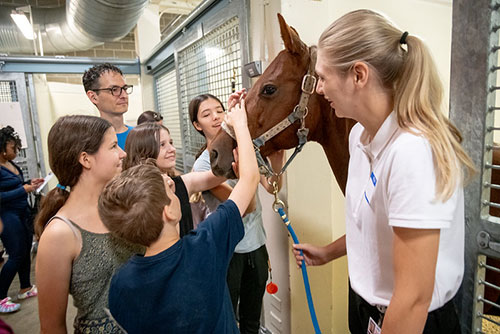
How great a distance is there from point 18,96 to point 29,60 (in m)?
0.61

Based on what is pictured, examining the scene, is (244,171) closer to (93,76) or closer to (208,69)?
(93,76)

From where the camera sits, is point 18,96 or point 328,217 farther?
point 18,96

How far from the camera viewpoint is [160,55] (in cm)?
390

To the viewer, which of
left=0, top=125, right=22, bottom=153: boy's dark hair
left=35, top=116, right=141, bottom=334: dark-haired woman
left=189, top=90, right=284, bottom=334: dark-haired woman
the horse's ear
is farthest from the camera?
left=0, top=125, right=22, bottom=153: boy's dark hair

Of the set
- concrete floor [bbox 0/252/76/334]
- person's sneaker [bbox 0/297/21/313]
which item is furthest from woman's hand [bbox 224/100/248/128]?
person's sneaker [bbox 0/297/21/313]

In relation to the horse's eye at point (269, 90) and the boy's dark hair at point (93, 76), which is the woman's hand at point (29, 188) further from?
the horse's eye at point (269, 90)

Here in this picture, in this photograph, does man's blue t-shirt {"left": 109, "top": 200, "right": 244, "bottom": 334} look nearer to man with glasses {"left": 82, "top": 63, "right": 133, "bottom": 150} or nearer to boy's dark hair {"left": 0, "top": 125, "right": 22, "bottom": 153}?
man with glasses {"left": 82, "top": 63, "right": 133, "bottom": 150}

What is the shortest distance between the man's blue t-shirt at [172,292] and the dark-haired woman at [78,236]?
0.60 ft

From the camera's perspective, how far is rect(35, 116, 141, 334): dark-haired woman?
0.94m

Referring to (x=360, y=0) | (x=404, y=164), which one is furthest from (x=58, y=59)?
(x=404, y=164)

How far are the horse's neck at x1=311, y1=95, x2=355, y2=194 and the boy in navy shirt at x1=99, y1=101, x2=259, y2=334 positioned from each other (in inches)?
27.4

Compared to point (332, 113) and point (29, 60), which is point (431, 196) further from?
point (29, 60)

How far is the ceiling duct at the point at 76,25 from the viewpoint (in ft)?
10.6

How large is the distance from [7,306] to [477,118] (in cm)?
397
